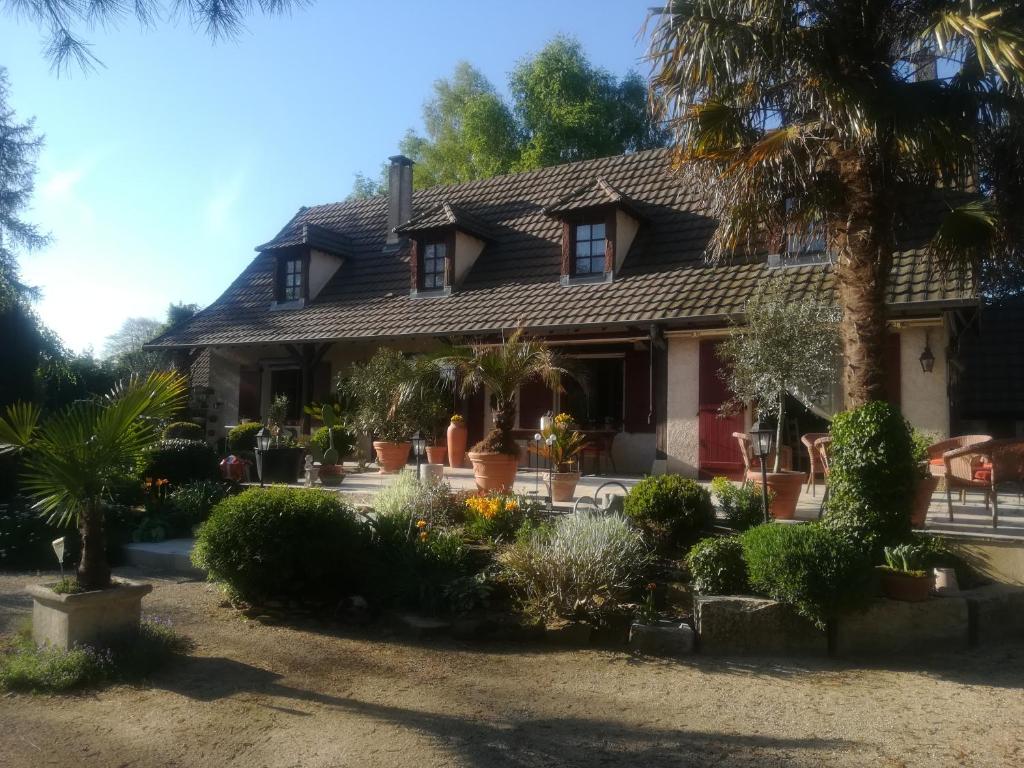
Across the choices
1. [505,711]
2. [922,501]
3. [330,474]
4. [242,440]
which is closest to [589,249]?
[330,474]

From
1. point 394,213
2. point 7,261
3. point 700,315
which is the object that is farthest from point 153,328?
point 700,315

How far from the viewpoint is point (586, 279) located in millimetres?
13547

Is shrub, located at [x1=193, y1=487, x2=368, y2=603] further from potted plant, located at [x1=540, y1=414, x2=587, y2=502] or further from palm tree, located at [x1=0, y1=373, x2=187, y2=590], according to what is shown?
potted plant, located at [x1=540, y1=414, x2=587, y2=502]

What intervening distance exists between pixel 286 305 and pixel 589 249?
7051 millimetres

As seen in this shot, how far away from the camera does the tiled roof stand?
11.6m

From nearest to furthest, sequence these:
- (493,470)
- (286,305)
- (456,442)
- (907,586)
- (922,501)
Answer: (907,586) → (922,501) → (493,470) → (456,442) → (286,305)

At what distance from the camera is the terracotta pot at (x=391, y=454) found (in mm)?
12508

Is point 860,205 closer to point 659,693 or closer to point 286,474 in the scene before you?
point 659,693

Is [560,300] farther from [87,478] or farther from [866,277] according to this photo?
[87,478]

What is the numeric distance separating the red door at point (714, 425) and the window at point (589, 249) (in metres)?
2.70

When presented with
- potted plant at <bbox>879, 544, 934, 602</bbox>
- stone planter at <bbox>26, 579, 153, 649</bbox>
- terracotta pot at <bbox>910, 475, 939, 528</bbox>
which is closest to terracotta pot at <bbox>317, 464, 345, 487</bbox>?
stone planter at <bbox>26, 579, 153, 649</bbox>

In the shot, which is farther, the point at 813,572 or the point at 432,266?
the point at 432,266

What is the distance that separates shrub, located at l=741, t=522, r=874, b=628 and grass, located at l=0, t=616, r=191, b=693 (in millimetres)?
4050

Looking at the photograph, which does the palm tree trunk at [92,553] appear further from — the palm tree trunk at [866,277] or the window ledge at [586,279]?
the window ledge at [586,279]
